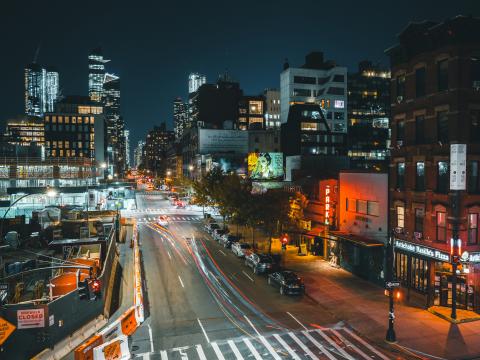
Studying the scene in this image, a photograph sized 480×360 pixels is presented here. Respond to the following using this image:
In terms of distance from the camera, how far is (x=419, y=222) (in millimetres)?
29891

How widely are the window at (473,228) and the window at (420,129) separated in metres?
6.44

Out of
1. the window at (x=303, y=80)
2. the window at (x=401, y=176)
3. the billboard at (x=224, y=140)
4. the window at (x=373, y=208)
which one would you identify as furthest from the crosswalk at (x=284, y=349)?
the window at (x=303, y=80)

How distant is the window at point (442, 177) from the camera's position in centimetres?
2758

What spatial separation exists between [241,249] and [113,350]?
25688 mm

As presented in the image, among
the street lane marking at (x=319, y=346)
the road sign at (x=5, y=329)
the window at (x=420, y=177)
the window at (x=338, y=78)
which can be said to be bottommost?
the street lane marking at (x=319, y=346)

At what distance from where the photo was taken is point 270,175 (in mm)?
76875

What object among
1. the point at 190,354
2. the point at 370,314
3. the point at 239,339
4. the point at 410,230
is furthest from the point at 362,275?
the point at 190,354

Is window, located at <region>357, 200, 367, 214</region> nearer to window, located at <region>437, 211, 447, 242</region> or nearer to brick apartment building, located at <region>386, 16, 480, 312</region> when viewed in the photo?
brick apartment building, located at <region>386, 16, 480, 312</region>

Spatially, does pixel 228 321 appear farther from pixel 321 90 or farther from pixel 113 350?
pixel 321 90

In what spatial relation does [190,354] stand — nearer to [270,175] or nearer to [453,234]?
[453,234]

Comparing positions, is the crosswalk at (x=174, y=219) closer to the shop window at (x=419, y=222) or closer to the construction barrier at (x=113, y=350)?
Answer: the shop window at (x=419, y=222)

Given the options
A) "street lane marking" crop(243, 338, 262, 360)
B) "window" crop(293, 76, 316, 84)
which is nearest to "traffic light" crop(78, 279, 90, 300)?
"street lane marking" crop(243, 338, 262, 360)

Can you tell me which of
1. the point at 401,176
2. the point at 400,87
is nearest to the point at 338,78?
the point at 400,87

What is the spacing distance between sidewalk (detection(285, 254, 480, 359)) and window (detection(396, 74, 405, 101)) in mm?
15604
